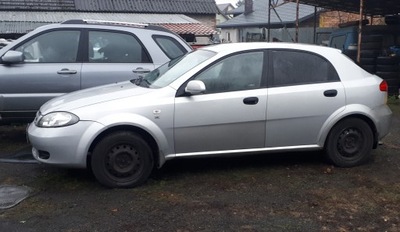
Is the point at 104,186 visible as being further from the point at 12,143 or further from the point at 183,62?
the point at 12,143

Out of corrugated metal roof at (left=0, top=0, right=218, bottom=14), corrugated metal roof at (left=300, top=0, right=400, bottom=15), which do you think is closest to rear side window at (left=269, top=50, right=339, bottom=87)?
corrugated metal roof at (left=300, top=0, right=400, bottom=15)

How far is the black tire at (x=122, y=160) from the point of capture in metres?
4.96

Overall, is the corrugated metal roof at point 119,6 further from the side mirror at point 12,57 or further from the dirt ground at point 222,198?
the dirt ground at point 222,198

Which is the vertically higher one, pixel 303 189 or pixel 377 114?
pixel 377 114

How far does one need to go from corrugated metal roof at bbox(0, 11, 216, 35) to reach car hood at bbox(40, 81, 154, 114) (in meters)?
11.6

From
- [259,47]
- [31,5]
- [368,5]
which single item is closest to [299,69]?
[259,47]

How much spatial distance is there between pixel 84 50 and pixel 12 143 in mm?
1831

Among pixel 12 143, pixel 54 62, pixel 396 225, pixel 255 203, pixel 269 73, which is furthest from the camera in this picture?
pixel 12 143

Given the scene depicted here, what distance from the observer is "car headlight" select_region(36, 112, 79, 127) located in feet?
16.1

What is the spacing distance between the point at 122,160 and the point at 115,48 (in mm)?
2410

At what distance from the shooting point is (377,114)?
5742 millimetres

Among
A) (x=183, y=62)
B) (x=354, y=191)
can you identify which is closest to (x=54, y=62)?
(x=183, y=62)

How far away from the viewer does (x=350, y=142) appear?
5750 millimetres

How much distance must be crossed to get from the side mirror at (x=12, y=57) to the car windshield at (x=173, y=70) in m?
1.79
